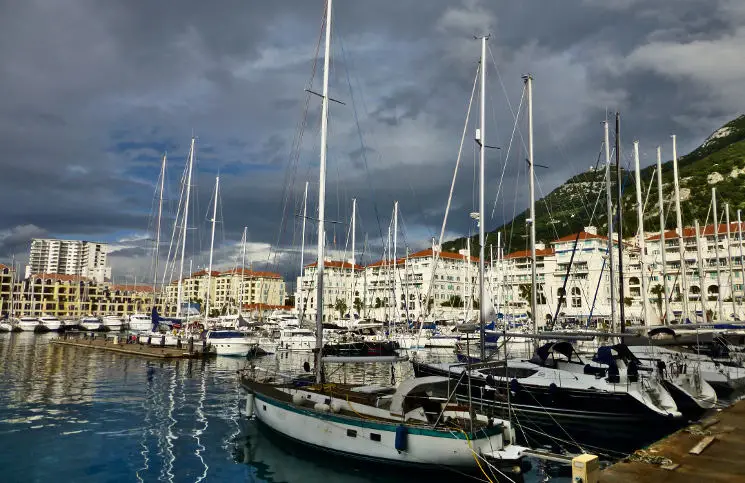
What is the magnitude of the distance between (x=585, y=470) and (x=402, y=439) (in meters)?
5.86

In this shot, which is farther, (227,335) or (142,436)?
(227,335)

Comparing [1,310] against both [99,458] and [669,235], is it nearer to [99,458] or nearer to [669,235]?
[99,458]

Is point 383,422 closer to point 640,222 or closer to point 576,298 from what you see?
point 640,222

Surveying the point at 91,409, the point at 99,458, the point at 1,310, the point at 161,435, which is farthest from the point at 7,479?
the point at 1,310

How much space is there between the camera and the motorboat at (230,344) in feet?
170

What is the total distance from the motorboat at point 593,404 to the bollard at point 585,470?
29.6ft

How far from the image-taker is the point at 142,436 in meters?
20.1

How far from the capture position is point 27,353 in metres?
55.3

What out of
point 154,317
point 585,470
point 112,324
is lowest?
point 112,324

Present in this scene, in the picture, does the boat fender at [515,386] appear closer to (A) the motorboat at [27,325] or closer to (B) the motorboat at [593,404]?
(B) the motorboat at [593,404]

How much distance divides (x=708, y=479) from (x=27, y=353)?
213 ft

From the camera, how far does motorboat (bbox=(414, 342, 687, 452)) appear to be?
2009cm

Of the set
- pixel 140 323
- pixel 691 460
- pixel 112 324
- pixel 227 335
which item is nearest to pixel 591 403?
pixel 691 460

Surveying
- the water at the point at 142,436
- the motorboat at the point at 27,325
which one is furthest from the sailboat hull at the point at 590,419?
the motorboat at the point at 27,325
